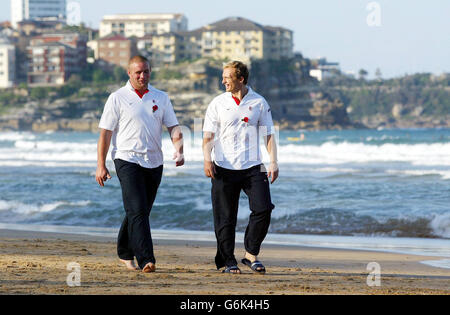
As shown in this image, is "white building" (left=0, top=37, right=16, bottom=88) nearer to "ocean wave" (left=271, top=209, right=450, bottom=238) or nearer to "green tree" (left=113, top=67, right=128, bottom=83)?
"green tree" (left=113, top=67, right=128, bottom=83)

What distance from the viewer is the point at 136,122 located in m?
6.46

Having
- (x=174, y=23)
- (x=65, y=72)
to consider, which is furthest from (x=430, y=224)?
(x=174, y=23)

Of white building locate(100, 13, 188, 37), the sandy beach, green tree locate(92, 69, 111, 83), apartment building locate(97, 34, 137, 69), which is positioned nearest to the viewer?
the sandy beach

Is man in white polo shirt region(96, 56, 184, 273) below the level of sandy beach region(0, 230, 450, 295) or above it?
above

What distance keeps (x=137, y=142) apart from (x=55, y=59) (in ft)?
439

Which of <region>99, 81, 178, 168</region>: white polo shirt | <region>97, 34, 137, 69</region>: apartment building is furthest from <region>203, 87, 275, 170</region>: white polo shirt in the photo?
<region>97, 34, 137, 69</region>: apartment building

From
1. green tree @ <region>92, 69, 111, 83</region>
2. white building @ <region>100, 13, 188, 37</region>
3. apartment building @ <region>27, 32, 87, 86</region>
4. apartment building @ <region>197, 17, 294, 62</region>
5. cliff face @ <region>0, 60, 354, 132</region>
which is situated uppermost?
white building @ <region>100, 13, 188, 37</region>

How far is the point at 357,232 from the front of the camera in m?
11.8

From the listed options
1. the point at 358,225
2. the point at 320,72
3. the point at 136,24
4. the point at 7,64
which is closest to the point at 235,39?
the point at 136,24

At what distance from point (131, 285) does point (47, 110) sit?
125724 mm

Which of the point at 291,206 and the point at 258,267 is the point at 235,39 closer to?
the point at 291,206

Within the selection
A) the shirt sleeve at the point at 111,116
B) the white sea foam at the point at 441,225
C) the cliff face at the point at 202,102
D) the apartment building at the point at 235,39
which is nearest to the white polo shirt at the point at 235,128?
the shirt sleeve at the point at 111,116

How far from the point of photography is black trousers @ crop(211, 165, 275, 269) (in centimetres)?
664

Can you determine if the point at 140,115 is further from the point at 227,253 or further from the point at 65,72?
the point at 65,72
